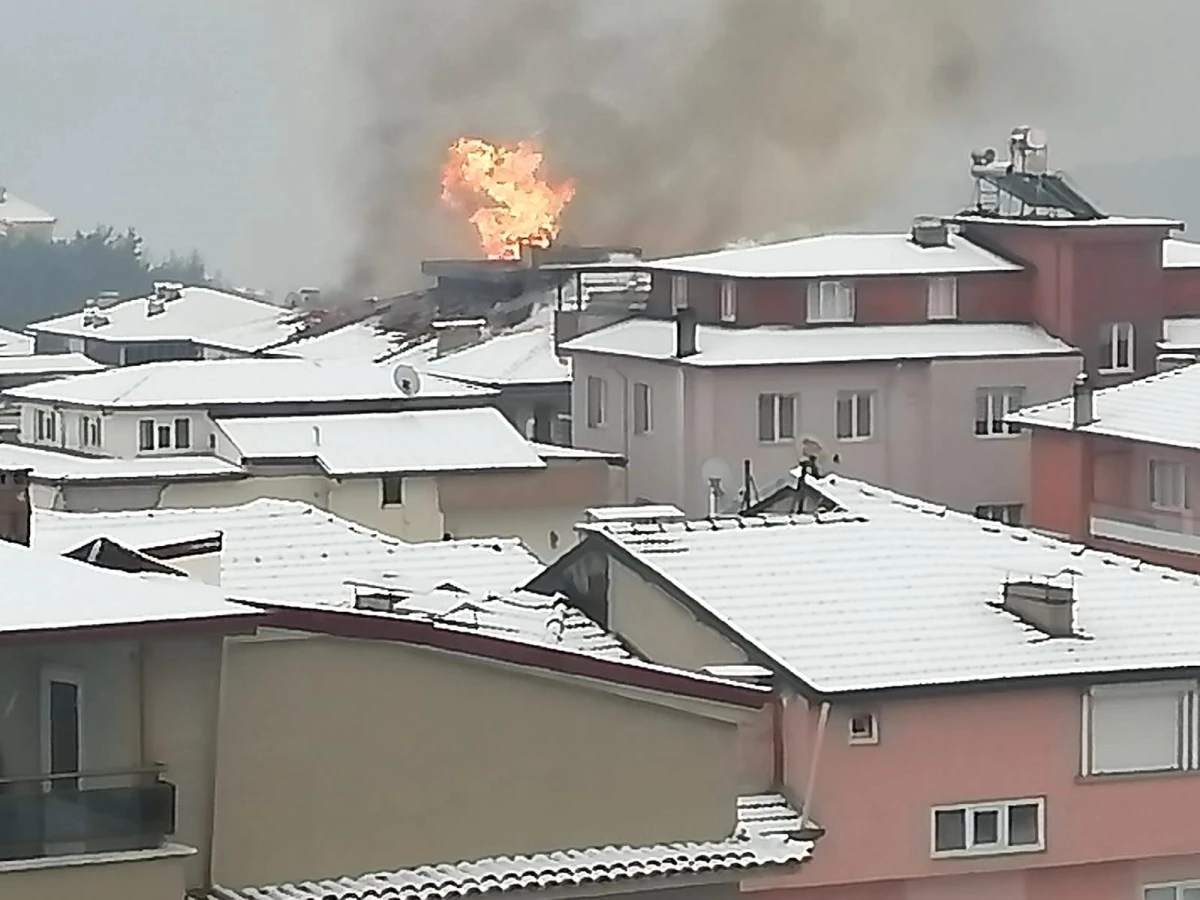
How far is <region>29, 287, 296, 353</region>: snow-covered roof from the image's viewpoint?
6538 cm

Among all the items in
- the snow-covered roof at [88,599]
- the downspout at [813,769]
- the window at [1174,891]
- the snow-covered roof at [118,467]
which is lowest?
the window at [1174,891]

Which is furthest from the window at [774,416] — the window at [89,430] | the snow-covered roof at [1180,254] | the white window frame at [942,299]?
the window at [89,430]

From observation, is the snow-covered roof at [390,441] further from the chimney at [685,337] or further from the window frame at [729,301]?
the window frame at [729,301]

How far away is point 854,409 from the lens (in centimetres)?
4397

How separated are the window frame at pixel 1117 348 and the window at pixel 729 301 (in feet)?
16.6

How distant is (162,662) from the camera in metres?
12.4

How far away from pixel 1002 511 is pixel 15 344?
36.7m

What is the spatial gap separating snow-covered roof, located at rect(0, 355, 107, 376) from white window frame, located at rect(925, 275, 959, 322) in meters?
18.1

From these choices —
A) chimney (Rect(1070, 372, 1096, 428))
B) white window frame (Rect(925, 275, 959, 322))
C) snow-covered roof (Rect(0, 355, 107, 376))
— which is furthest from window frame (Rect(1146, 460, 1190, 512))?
snow-covered roof (Rect(0, 355, 107, 376))

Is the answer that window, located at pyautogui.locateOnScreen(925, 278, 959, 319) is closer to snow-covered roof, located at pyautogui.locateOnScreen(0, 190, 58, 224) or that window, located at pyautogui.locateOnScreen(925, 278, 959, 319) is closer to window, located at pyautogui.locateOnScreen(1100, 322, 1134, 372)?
window, located at pyautogui.locateOnScreen(1100, 322, 1134, 372)

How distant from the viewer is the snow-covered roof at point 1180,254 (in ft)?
160

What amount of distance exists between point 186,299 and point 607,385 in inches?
1200

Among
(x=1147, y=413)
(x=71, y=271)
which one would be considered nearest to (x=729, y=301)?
(x=1147, y=413)

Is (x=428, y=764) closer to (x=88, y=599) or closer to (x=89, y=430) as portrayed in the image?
(x=88, y=599)
